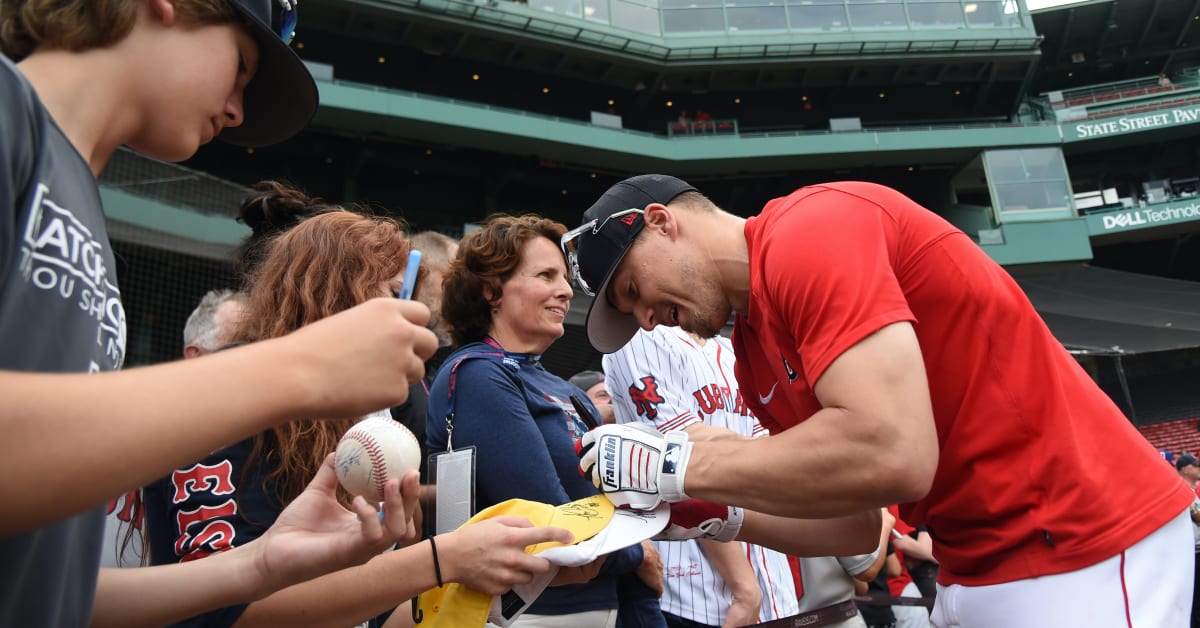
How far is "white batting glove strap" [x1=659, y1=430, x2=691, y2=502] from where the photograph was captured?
214 cm

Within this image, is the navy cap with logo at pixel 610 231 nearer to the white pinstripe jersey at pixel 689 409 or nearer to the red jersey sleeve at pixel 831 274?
the red jersey sleeve at pixel 831 274

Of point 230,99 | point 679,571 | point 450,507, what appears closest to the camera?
point 230,99

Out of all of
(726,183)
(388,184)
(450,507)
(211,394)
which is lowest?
(450,507)

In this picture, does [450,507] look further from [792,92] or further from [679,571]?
[792,92]

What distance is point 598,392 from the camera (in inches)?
205

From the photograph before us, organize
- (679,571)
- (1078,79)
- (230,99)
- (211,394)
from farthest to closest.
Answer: (1078,79), (679,571), (230,99), (211,394)

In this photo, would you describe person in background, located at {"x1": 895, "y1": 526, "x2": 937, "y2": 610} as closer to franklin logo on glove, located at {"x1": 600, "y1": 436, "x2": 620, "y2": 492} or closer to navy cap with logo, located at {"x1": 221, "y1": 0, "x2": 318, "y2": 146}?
franklin logo on glove, located at {"x1": 600, "y1": 436, "x2": 620, "y2": 492}

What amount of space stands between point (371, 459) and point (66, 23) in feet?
3.08

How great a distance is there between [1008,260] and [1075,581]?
85.2ft

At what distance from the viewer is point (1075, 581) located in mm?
1949

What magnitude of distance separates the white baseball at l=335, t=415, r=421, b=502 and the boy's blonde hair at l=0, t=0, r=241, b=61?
866 millimetres

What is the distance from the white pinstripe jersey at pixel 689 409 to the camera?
3.57m

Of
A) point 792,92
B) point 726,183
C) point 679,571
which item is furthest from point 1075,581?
point 792,92

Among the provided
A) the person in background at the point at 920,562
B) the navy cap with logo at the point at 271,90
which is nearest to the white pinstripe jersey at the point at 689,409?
the navy cap with logo at the point at 271,90
